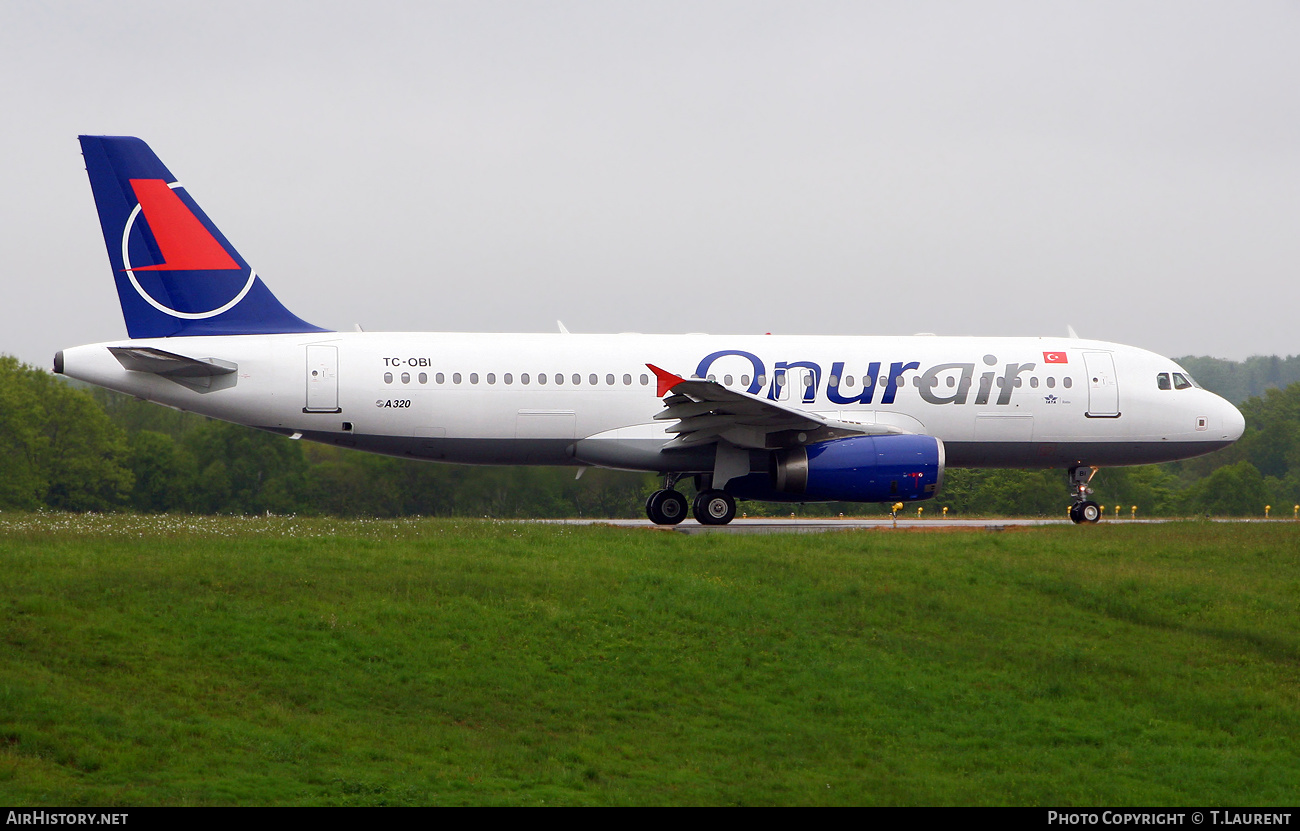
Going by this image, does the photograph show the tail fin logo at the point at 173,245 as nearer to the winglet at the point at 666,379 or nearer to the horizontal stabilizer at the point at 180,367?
the horizontal stabilizer at the point at 180,367

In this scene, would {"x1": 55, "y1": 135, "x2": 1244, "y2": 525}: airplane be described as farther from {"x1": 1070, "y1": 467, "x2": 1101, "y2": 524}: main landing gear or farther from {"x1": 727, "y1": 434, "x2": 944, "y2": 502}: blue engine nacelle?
{"x1": 1070, "y1": 467, "x2": 1101, "y2": 524}: main landing gear

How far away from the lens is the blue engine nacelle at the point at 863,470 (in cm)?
2141

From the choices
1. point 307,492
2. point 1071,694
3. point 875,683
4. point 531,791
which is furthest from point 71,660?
point 307,492

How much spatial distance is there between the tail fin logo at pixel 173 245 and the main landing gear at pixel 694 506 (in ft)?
29.6

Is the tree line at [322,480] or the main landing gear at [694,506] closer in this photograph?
the main landing gear at [694,506]

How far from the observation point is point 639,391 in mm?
23109

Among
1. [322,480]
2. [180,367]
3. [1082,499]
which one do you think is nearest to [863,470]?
[1082,499]

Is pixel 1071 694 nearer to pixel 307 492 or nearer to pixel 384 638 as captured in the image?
pixel 384 638

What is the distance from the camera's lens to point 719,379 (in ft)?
77.0

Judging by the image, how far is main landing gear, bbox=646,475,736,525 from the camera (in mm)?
22703

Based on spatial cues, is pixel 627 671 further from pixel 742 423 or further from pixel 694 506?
pixel 694 506

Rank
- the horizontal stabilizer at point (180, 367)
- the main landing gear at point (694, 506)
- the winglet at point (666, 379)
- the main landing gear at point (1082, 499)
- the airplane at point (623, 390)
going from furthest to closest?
the main landing gear at point (1082, 499) < the main landing gear at point (694, 506) < the airplane at point (623, 390) < the horizontal stabilizer at point (180, 367) < the winglet at point (666, 379)

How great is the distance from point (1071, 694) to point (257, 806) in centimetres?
928

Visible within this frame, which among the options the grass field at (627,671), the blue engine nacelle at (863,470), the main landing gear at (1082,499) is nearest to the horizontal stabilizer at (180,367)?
the grass field at (627,671)
